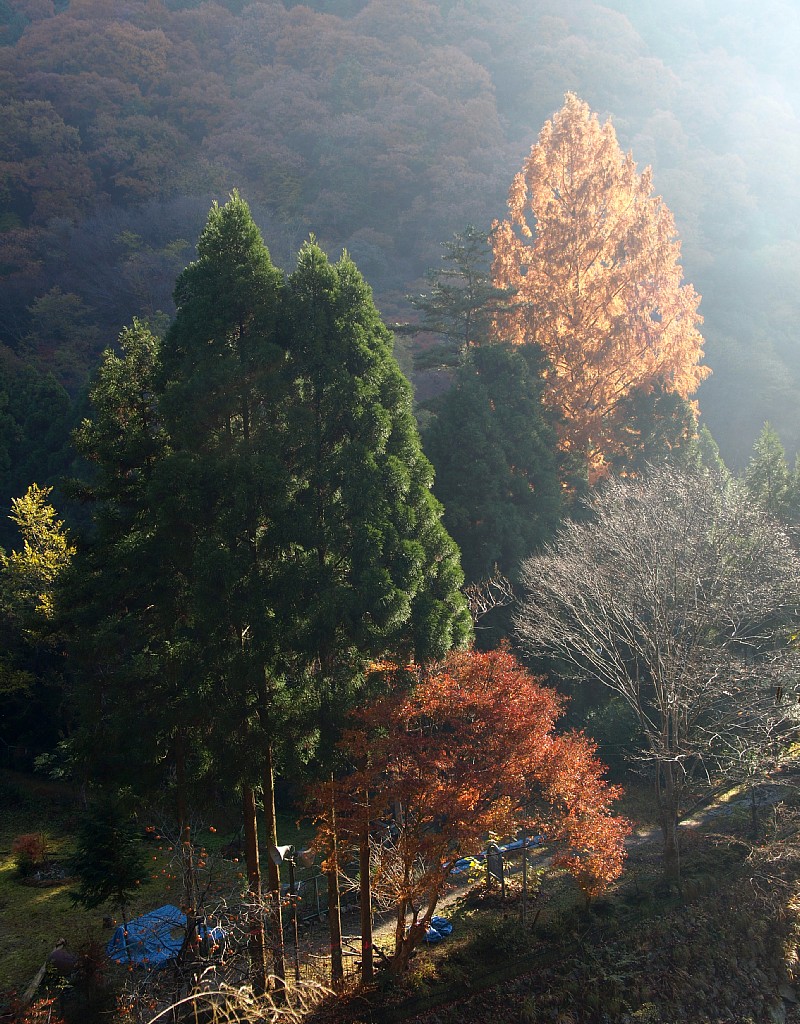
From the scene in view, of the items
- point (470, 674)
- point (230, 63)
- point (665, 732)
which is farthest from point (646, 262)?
point (230, 63)

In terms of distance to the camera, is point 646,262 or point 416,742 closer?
point 416,742

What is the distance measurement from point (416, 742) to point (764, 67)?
231 feet

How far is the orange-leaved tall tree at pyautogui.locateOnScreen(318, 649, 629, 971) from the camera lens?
9992 mm

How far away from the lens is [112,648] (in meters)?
11.2

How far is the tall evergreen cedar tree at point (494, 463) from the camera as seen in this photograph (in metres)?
18.2

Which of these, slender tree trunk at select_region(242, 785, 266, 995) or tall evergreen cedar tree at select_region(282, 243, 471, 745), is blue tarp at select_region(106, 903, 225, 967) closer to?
slender tree trunk at select_region(242, 785, 266, 995)

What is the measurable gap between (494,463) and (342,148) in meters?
32.7

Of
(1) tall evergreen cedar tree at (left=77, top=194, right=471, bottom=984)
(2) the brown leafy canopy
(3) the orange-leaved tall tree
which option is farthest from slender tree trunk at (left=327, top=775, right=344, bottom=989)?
(2) the brown leafy canopy

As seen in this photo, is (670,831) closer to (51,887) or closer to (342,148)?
(51,887)

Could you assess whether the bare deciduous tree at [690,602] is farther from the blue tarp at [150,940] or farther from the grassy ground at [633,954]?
the blue tarp at [150,940]

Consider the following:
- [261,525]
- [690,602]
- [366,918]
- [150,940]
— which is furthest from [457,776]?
[690,602]

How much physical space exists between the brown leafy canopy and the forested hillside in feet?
40.1

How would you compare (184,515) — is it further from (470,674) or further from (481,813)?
(481,813)

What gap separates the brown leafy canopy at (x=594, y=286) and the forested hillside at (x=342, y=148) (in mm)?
12224
